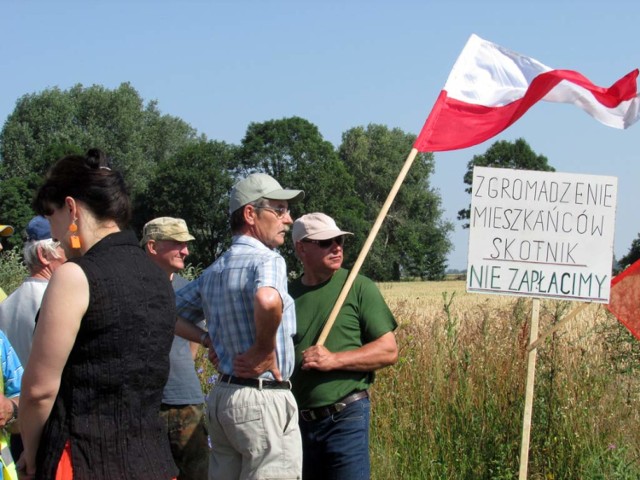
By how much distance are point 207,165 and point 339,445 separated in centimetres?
5773

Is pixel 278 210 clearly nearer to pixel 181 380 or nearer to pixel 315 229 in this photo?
pixel 315 229

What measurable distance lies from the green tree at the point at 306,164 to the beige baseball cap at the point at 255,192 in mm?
54903

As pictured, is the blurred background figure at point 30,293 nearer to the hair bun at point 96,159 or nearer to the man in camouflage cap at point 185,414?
the man in camouflage cap at point 185,414

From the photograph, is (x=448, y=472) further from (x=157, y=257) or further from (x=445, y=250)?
(x=445, y=250)

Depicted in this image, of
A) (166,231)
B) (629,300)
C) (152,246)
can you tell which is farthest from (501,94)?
(152,246)

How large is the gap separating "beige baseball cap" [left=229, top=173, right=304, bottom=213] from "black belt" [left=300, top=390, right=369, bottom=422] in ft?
3.61

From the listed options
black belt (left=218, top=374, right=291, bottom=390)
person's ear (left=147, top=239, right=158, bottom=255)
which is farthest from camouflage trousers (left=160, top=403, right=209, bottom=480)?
black belt (left=218, top=374, right=291, bottom=390)

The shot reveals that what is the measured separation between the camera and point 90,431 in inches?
106

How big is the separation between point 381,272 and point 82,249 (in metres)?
65.9

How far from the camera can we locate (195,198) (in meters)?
60.6

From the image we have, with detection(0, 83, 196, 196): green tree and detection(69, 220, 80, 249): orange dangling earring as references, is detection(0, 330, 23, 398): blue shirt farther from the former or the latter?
detection(0, 83, 196, 196): green tree

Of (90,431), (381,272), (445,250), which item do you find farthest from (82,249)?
(445,250)

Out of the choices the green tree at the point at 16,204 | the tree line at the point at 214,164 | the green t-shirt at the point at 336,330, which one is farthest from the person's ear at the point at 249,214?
the green tree at the point at 16,204

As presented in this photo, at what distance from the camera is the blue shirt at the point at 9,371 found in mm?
3402
